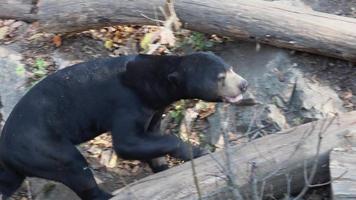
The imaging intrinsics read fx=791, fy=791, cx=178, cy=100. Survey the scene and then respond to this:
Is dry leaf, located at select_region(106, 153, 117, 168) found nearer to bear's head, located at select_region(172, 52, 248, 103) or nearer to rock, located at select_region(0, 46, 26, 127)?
rock, located at select_region(0, 46, 26, 127)

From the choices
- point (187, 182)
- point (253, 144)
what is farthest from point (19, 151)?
point (253, 144)

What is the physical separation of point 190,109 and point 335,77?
1.26 metres

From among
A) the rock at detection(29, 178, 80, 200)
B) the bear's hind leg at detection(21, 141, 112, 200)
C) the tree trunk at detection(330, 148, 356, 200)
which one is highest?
the tree trunk at detection(330, 148, 356, 200)

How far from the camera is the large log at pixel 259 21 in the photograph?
639cm

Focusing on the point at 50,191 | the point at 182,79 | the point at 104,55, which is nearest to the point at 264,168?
the point at 182,79

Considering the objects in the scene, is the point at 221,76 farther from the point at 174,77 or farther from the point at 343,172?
the point at 343,172

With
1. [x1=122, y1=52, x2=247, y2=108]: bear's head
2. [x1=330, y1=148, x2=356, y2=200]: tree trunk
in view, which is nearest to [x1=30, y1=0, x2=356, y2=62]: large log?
[x1=122, y1=52, x2=247, y2=108]: bear's head

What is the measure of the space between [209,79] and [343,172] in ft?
3.93

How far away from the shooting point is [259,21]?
653 cm

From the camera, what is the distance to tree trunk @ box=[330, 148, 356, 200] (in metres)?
4.91

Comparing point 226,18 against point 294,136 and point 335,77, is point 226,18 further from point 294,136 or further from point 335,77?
point 294,136

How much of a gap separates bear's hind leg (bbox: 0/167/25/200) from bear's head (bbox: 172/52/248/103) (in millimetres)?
1457

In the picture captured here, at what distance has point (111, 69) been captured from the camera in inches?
235

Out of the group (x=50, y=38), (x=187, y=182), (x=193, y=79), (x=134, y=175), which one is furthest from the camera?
(x=50, y=38)
